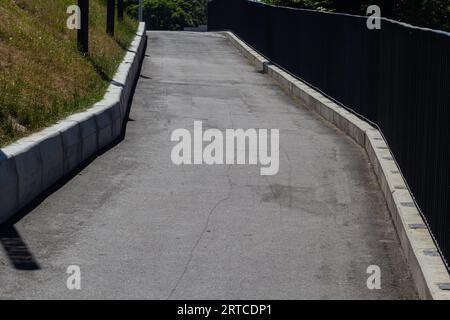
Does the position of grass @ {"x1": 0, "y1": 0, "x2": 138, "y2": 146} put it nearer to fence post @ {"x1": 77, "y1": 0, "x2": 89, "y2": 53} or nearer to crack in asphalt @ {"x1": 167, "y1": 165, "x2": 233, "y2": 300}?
fence post @ {"x1": 77, "y1": 0, "x2": 89, "y2": 53}

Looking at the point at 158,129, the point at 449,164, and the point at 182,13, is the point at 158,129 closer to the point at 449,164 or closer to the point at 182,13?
the point at 449,164

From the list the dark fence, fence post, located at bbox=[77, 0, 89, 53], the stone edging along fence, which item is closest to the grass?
fence post, located at bbox=[77, 0, 89, 53]

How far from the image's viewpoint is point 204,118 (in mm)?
20188

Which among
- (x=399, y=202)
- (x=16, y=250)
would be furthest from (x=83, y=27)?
(x=16, y=250)

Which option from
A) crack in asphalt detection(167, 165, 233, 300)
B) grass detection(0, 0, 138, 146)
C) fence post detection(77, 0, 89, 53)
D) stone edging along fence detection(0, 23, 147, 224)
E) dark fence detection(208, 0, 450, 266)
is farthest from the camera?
fence post detection(77, 0, 89, 53)

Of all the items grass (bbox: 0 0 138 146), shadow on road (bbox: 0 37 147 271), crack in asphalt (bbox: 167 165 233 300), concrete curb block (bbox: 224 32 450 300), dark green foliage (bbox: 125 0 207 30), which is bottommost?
dark green foliage (bbox: 125 0 207 30)

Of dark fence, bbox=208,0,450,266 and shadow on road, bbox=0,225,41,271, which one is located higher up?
dark fence, bbox=208,0,450,266

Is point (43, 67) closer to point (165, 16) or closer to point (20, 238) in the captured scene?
point (20, 238)

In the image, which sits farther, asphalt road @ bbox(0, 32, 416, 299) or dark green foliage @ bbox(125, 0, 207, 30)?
dark green foliage @ bbox(125, 0, 207, 30)

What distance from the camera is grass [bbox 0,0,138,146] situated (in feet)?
50.1

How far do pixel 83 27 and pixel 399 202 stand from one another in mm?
14824

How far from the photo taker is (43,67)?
20.0 meters

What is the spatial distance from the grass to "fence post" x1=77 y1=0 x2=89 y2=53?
0.20 metres

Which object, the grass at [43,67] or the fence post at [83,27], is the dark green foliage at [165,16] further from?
the fence post at [83,27]
